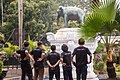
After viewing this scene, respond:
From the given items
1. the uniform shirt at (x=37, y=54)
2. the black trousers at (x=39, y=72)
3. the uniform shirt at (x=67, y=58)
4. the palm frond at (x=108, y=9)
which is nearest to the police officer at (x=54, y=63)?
the uniform shirt at (x=67, y=58)

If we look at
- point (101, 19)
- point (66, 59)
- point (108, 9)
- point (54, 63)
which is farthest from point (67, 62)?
point (108, 9)

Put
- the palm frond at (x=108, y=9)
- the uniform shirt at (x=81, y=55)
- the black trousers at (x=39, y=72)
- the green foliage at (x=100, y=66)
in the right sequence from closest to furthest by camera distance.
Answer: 1. the uniform shirt at (x=81, y=55)
2. the black trousers at (x=39, y=72)
3. the palm frond at (x=108, y=9)
4. the green foliage at (x=100, y=66)

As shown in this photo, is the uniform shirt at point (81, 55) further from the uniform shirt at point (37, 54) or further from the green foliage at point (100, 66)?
the green foliage at point (100, 66)

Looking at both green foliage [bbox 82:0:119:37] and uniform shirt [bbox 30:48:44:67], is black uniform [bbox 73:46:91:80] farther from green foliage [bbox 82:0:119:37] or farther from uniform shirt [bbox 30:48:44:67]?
green foliage [bbox 82:0:119:37]

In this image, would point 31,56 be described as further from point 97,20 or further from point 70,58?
point 97,20

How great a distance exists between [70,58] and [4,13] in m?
23.2

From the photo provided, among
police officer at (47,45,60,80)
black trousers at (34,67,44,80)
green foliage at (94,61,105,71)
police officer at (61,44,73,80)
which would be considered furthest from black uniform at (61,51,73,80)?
green foliage at (94,61,105,71)

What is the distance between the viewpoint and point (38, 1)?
111 feet

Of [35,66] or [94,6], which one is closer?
[35,66]

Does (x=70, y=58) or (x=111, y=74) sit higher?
(x=70, y=58)

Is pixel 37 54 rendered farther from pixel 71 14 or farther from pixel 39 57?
pixel 71 14

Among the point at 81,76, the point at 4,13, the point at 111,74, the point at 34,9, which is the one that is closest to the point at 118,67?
the point at 111,74

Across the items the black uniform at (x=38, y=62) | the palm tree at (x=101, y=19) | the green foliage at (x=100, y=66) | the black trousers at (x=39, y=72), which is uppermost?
the palm tree at (x=101, y=19)

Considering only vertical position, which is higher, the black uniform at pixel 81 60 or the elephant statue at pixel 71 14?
the elephant statue at pixel 71 14
